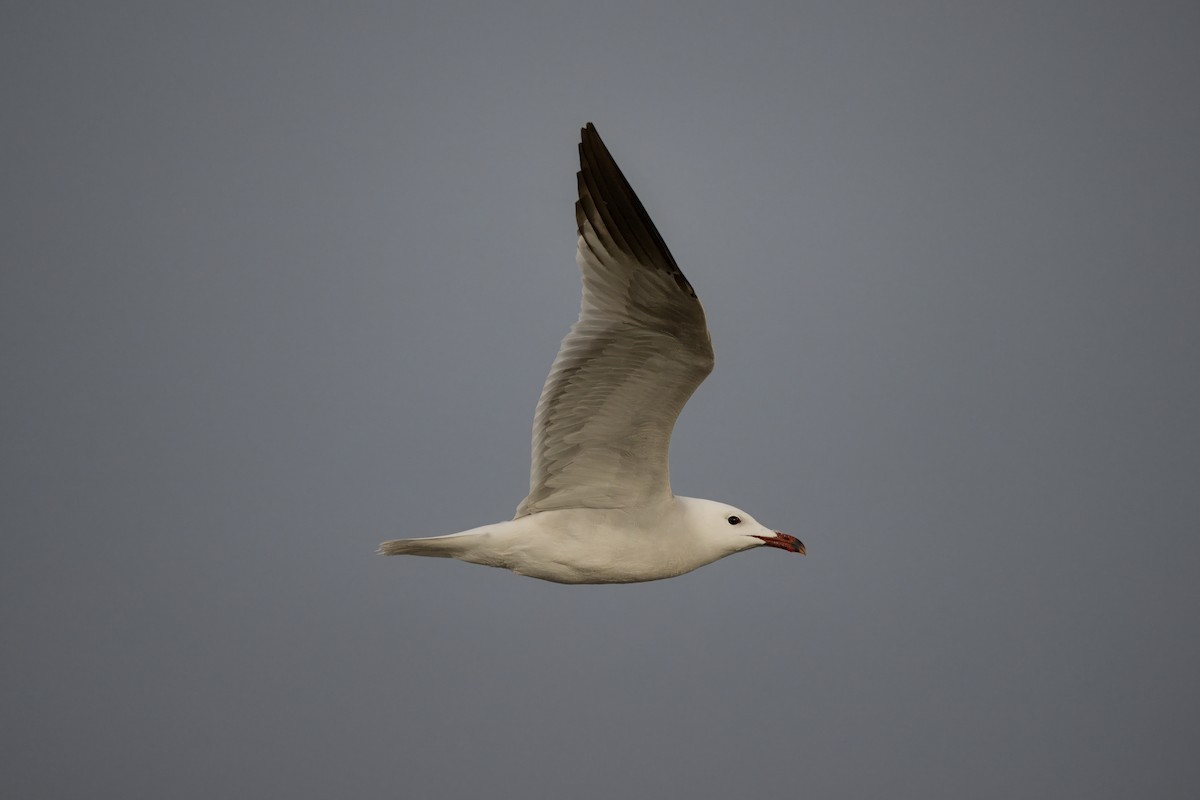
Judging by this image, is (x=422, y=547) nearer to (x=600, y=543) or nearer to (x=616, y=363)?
(x=600, y=543)

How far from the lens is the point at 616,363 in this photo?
6699 millimetres

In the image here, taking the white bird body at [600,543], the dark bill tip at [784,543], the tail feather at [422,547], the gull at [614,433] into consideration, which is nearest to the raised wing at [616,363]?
the gull at [614,433]

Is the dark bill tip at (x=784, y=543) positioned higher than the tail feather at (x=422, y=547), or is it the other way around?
the dark bill tip at (x=784, y=543)

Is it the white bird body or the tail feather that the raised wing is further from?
the tail feather

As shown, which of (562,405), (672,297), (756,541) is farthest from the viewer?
(756,541)

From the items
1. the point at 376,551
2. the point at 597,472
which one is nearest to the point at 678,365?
the point at 597,472

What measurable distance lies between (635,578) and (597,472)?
653 millimetres

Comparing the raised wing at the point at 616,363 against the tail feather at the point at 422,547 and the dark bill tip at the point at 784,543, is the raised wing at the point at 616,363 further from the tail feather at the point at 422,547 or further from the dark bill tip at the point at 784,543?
the dark bill tip at the point at 784,543

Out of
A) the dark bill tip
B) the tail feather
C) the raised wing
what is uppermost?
the raised wing

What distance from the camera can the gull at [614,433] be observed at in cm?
645

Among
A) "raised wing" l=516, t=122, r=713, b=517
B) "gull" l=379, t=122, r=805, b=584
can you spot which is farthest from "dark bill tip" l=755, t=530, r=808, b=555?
"raised wing" l=516, t=122, r=713, b=517

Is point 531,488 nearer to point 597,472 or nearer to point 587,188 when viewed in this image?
Answer: point 597,472

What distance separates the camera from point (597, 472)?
7.23 metres

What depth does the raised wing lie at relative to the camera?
642cm
